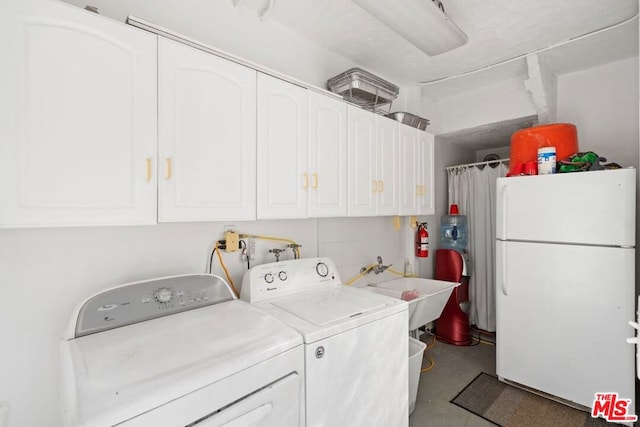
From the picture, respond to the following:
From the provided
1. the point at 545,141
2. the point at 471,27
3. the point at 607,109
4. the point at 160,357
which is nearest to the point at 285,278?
the point at 160,357

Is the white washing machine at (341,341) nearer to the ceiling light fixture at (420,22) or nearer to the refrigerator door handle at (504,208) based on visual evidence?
the refrigerator door handle at (504,208)

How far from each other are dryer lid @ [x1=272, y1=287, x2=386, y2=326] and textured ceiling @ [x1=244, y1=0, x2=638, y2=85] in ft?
5.71

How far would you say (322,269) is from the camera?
2035 millimetres

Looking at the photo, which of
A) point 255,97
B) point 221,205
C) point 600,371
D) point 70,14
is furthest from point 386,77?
point 600,371

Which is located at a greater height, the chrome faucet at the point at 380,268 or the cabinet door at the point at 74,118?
the cabinet door at the point at 74,118

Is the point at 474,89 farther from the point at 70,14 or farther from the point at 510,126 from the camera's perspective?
the point at 70,14

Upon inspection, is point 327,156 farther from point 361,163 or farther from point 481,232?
point 481,232

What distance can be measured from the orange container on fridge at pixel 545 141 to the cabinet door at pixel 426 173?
666 mm

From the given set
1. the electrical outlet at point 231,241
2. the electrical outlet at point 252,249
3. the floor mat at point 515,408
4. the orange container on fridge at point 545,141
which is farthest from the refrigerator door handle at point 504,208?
the electrical outlet at point 231,241

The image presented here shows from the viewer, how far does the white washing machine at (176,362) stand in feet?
2.82

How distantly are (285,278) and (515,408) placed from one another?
1.96 meters

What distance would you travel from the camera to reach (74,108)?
42.1 inches

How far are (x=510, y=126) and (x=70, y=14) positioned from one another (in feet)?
11.5

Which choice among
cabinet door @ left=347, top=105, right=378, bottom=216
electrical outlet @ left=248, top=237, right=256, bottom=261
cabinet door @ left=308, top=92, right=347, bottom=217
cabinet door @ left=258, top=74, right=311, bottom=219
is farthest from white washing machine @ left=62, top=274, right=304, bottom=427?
cabinet door @ left=347, top=105, right=378, bottom=216
